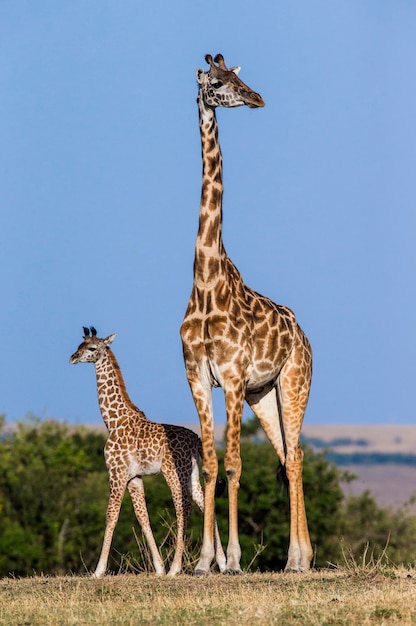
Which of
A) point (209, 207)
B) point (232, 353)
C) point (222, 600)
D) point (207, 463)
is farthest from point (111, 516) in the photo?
point (209, 207)

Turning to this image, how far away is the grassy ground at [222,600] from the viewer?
30.7 ft

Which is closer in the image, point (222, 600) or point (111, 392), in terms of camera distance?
point (222, 600)

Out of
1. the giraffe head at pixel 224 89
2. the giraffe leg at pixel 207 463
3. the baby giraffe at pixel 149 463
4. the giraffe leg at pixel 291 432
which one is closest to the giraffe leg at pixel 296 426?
the giraffe leg at pixel 291 432

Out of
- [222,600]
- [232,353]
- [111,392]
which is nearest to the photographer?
[222,600]

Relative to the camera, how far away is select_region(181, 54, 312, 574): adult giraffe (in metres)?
12.9

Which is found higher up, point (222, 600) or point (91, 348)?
point (91, 348)

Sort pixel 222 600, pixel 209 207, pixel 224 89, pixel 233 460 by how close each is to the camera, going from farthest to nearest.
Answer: pixel 209 207 → pixel 224 89 → pixel 233 460 → pixel 222 600

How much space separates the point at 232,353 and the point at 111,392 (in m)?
2.40

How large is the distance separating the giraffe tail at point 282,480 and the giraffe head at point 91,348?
2.75 metres

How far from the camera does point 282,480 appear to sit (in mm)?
14547

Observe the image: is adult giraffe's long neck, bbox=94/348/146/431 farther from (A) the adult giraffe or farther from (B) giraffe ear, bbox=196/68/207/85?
(B) giraffe ear, bbox=196/68/207/85

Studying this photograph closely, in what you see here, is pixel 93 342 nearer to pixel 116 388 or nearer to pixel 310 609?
pixel 116 388

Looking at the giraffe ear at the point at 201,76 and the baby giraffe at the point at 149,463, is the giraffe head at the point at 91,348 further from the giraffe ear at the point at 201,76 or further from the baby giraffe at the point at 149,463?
the giraffe ear at the point at 201,76

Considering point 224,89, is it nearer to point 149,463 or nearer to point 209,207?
point 209,207
